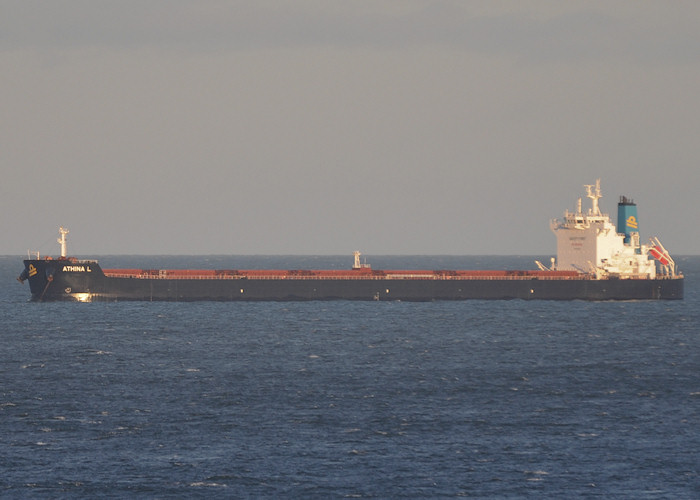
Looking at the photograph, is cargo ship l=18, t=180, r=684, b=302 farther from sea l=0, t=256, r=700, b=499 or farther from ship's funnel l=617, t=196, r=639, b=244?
sea l=0, t=256, r=700, b=499

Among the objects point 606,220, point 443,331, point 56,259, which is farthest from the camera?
point 606,220

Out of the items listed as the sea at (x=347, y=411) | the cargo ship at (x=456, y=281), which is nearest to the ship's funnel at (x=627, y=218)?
the cargo ship at (x=456, y=281)

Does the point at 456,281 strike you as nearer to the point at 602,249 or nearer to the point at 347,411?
the point at 602,249

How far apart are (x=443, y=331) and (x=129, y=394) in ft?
117

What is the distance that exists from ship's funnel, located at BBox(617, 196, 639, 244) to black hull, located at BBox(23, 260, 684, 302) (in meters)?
6.49

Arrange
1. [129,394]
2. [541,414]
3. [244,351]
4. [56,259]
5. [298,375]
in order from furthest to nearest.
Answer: [56,259] < [244,351] < [298,375] < [129,394] < [541,414]

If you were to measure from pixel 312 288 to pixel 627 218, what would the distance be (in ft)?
111

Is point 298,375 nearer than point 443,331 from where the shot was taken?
Yes

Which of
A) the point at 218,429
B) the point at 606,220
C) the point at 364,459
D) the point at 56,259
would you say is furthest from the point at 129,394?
the point at 606,220

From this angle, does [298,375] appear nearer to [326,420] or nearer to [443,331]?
[326,420]

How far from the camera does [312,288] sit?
315ft

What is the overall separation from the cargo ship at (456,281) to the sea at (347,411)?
13.4m

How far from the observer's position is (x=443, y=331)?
77.6 m

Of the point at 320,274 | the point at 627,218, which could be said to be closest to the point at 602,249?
the point at 627,218
